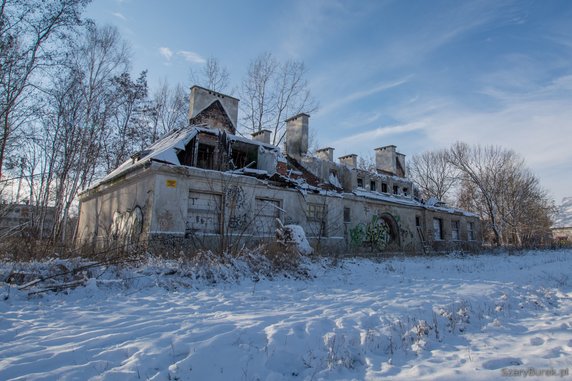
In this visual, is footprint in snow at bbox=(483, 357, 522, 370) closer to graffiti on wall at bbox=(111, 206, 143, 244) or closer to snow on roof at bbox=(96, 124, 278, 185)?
graffiti on wall at bbox=(111, 206, 143, 244)

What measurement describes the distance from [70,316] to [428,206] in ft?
83.1

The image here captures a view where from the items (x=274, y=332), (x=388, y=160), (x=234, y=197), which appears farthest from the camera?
(x=388, y=160)

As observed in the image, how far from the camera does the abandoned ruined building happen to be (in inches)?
523

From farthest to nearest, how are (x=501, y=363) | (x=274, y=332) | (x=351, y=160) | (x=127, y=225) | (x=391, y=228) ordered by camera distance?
(x=351, y=160)
(x=391, y=228)
(x=127, y=225)
(x=274, y=332)
(x=501, y=363)

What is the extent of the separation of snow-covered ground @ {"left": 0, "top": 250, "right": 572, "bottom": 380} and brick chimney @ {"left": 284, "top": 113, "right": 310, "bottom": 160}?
15.2 meters

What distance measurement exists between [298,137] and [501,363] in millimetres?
19235

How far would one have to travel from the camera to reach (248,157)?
57.6 feet

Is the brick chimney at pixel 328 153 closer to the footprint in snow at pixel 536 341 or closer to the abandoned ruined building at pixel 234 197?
the abandoned ruined building at pixel 234 197

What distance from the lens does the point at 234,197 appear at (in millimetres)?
14695

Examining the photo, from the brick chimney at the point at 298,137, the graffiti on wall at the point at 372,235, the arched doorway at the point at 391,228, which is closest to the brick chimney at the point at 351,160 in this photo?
the arched doorway at the point at 391,228

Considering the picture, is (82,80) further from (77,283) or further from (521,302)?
(521,302)

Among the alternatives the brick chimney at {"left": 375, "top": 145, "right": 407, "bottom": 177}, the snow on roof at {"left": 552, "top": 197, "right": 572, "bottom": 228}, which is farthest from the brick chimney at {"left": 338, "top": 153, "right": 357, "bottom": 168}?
the snow on roof at {"left": 552, "top": 197, "right": 572, "bottom": 228}

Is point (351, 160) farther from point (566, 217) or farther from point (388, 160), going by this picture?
point (566, 217)

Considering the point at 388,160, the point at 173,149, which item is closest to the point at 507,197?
the point at 388,160
